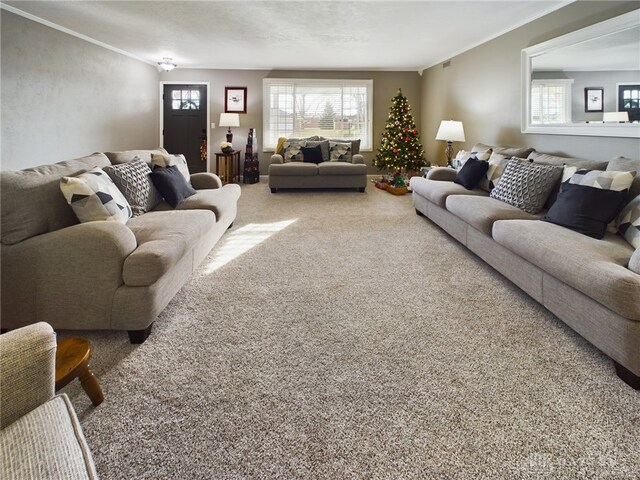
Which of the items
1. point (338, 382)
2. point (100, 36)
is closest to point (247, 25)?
point (100, 36)

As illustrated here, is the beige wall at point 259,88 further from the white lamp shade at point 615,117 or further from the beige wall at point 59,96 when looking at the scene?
the white lamp shade at point 615,117

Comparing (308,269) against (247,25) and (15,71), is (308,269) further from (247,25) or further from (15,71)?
(15,71)

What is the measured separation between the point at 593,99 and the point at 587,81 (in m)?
0.21

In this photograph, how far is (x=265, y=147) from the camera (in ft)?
29.3

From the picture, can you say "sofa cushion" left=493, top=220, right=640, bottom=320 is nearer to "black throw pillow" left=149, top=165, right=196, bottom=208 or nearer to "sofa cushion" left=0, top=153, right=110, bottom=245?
"black throw pillow" left=149, top=165, right=196, bottom=208

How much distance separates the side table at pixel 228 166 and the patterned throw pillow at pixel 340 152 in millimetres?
2130

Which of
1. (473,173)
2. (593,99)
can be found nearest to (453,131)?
(473,173)

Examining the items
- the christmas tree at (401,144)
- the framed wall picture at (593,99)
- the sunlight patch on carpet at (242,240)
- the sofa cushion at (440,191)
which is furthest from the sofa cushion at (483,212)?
the christmas tree at (401,144)

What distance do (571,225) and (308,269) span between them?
1939 mm

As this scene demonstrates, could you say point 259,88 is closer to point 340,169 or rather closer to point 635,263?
point 340,169

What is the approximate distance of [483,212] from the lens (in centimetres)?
334

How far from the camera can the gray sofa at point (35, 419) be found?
729mm

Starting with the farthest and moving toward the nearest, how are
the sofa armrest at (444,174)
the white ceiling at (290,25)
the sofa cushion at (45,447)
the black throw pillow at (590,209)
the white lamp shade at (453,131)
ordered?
the white lamp shade at (453,131) < the sofa armrest at (444,174) < the white ceiling at (290,25) < the black throw pillow at (590,209) < the sofa cushion at (45,447)

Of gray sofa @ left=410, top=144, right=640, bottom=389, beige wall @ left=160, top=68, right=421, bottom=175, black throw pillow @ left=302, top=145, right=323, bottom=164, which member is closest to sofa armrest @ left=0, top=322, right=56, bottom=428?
gray sofa @ left=410, top=144, right=640, bottom=389
